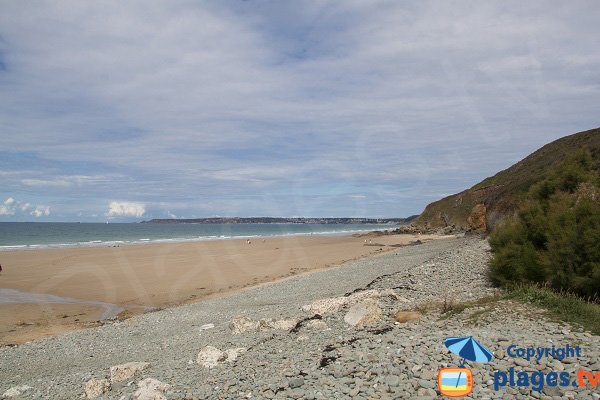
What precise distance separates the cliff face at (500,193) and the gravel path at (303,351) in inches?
520

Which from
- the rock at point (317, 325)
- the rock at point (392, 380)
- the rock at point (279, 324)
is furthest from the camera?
the rock at point (279, 324)

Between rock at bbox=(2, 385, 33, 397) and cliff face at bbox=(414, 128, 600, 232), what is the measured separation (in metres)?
18.6

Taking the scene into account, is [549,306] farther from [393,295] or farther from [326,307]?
[326,307]

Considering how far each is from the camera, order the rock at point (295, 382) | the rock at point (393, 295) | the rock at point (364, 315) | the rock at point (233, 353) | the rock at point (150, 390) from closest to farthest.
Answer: the rock at point (295, 382), the rock at point (150, 390), the rock at point (233, 353), the rock at point (364, 315), the rock at point (393, 295)

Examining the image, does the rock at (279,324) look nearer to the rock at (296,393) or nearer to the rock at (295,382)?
the rock at (295,382)

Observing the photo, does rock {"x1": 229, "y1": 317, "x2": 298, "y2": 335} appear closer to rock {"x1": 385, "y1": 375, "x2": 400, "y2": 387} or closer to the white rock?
the white rock

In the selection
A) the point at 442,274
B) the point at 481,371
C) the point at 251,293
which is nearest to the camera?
the point at 481,371

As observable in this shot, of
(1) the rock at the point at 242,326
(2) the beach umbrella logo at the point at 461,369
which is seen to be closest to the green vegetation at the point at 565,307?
(2) the beach umbrella logo at the point at 461,369

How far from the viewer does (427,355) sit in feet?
20.2

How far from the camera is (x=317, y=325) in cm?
905

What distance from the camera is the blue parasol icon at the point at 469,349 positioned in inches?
230

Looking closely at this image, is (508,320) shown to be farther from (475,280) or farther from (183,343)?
(183,343)

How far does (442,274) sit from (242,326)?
652cm

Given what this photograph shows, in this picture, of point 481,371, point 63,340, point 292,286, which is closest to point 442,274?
point 292,286
